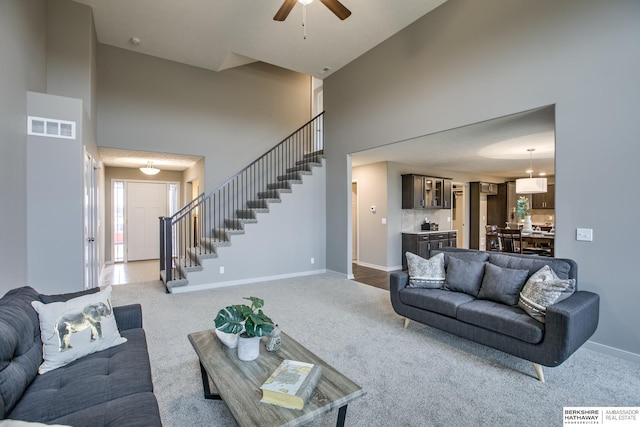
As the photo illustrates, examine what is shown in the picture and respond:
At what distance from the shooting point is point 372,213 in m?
7.27

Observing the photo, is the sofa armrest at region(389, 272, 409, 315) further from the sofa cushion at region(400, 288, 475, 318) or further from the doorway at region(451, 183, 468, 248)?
the doorway at region(451, 183, 468, 248)

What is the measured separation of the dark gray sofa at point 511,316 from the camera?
2.30 m

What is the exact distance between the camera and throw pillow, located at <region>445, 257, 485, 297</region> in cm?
321

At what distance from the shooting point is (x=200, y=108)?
640 cm

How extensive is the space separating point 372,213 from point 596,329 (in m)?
4.71

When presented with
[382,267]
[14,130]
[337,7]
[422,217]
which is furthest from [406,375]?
[422,217]

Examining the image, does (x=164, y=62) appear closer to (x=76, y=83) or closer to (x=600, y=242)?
(x=76, y=83)

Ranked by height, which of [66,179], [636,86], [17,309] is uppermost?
[636,86]

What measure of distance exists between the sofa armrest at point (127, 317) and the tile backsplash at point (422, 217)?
5961 mm

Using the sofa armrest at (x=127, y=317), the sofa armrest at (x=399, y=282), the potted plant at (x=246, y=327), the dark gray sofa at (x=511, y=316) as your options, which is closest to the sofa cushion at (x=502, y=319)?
the dark gray sofa at (x=511, y=316)

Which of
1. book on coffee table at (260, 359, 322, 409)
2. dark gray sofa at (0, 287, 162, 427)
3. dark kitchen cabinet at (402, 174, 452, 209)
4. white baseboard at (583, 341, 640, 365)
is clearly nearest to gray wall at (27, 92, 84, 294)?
dark gray sofa at (0, 287, 162, 427)

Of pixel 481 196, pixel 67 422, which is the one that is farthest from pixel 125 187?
pixel 481 196

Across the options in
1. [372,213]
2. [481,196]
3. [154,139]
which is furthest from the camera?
[481,196]

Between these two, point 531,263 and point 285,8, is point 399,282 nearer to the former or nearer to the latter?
point 531,263
